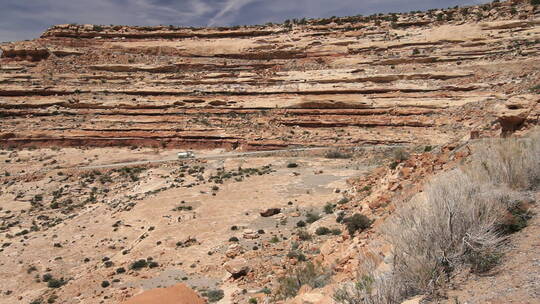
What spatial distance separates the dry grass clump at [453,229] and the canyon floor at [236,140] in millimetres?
274

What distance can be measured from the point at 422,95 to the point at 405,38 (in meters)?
8.30

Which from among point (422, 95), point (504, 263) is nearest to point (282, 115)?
point (422, 95)

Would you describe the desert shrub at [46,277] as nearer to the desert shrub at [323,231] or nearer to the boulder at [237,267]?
the boulder at [237,267]

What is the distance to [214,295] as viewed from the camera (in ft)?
31.0

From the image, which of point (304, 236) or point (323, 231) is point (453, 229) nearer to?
point (323, 231)

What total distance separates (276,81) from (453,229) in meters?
33.6

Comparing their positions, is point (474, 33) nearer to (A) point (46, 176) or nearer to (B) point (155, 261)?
(B) point (155, 261)

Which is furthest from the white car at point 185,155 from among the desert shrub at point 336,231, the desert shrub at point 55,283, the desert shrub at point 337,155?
the desert shrub at point 336,231

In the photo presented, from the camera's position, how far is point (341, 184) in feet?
62.8

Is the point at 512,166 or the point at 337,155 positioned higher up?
the point at 512,166

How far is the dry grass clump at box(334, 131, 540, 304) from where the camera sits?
3.80 m

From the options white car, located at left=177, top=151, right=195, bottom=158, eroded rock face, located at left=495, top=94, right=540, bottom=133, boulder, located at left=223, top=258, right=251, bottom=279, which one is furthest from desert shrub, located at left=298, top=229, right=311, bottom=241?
white car, located at left=177, top=151, right=195, bottom=158

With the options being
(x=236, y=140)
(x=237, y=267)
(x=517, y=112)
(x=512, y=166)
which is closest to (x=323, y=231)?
(x=237, y=267)

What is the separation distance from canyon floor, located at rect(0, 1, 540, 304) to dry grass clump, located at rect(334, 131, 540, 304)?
0.90 feet
